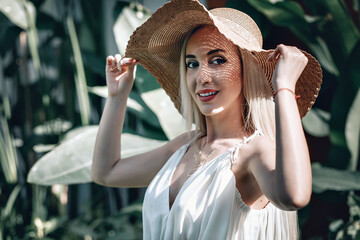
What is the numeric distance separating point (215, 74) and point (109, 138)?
1.01 ft

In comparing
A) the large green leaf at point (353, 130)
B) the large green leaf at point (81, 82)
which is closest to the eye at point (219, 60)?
the large green leaf at point (353, 130)

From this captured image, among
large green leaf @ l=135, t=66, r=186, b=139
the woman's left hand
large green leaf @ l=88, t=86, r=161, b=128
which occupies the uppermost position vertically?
the woman's left hand

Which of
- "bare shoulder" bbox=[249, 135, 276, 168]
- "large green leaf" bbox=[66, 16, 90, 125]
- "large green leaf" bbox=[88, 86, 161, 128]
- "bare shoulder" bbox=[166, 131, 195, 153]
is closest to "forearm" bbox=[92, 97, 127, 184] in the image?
"bare shoulder" bbox=[166, 131, 195, 153]

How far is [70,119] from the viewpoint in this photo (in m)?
2.30

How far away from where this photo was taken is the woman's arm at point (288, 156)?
0.69 m

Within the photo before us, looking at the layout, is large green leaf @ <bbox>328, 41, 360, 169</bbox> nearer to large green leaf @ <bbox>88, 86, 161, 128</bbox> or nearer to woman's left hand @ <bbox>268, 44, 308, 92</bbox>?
large green leaf @ <bbox>88, 86, 161, 128</bbox>

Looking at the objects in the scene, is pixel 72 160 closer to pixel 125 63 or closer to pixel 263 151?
pixel 125 63

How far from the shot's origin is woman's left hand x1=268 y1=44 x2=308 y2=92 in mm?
744

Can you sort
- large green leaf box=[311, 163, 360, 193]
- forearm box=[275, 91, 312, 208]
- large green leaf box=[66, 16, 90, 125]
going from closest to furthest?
forearm box=[275, 91, 312, 208] → large green leaf box=[311, 163, 360, 193] → large green leaf box=[66, 16, 90, 125]

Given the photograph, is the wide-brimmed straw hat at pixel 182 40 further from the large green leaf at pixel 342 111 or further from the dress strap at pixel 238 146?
the large green leaf at pixel 342 111

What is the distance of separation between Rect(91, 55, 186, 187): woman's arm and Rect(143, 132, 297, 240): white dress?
0.54 feet

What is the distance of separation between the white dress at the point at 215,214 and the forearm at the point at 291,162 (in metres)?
0.14

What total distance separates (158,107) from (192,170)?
68cm

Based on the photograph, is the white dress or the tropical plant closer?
the white dress
